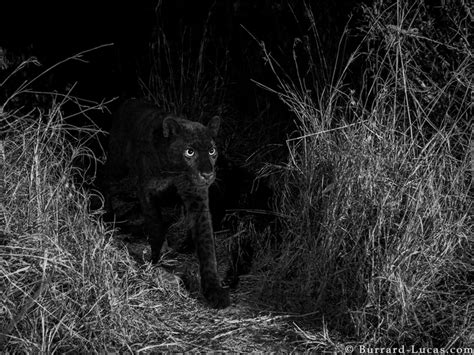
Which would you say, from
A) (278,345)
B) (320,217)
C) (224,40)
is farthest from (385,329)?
(224,40)

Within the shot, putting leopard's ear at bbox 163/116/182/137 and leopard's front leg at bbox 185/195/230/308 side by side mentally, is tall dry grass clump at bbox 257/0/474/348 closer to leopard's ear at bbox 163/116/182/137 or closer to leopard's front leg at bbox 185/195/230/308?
leopard's front leg at bbox 185/195/230/308

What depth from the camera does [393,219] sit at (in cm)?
431

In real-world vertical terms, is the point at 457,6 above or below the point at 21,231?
above

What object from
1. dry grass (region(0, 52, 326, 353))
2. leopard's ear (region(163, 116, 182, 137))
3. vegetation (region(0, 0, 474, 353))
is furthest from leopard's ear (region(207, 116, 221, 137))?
dry grass (region(0, 52, 326, 353))

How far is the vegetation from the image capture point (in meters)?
3.86

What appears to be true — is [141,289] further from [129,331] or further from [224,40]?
[224,40]

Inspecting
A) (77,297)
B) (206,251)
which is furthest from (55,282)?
(206,251)

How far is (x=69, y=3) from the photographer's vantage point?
6906 mm

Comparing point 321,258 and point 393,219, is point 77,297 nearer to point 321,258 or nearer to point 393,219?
point 321,258

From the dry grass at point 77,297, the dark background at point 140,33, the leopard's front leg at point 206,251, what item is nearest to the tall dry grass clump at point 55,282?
the dry grass at point 77,297

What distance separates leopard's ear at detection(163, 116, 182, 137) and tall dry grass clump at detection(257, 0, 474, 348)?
34.3 inches

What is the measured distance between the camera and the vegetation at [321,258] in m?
3.86

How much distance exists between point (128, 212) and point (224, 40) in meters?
2.36

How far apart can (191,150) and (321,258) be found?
128 centimetres
